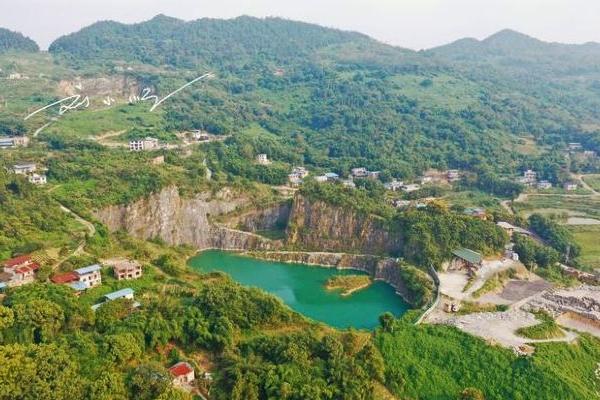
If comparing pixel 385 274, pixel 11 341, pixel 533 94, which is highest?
pixel 533 94

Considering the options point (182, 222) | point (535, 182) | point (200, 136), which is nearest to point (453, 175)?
point (535, 182)

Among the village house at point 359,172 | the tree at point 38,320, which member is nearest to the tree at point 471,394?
the tree at point 38,320

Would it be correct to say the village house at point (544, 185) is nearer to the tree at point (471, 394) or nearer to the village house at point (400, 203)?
the village house at point (400, 203)

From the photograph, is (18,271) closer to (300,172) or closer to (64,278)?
(64,278)

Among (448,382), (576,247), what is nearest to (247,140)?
(576,247)

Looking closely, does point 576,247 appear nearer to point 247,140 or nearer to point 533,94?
point 247,140

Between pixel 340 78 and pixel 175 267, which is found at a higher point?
pixel 340 78
